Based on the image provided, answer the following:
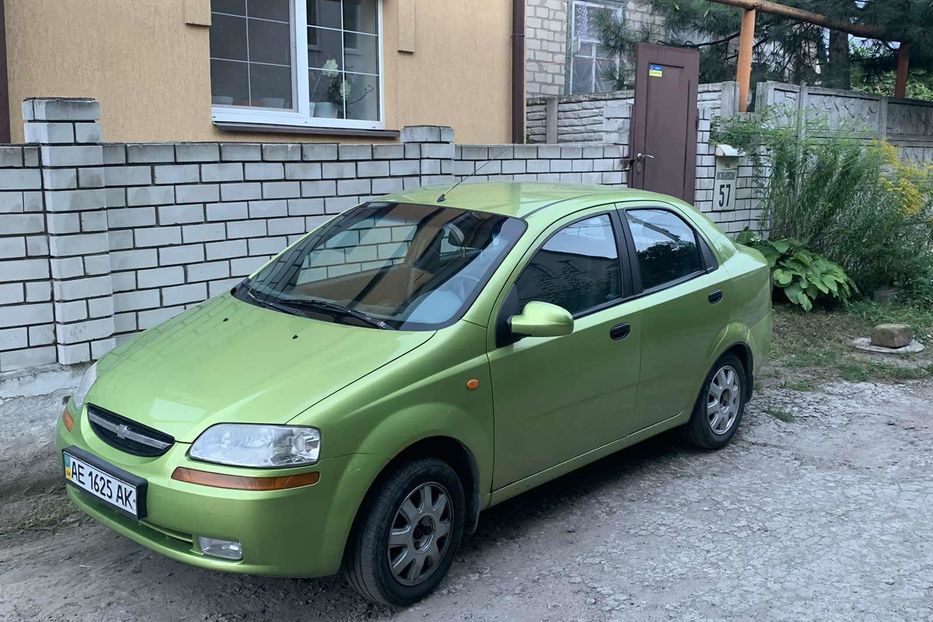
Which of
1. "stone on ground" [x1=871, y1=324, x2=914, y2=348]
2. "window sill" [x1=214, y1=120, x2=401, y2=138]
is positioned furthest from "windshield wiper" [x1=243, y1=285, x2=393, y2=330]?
"stone on ground" [x1=871, y1=324, x2=914, y2=348]

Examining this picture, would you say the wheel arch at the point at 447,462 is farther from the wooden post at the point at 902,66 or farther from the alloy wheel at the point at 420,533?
the wooden post at the point at 902,66

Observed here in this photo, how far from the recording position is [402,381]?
11.6ft

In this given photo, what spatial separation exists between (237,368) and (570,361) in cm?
153

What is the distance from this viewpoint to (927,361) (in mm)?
7824

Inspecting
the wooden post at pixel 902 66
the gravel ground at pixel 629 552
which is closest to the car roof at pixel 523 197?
the gravel ground at pixel 629 552

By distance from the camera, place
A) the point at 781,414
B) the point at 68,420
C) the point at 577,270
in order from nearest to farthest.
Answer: the point at 68,420 → the point at 577,270 → the point at 781,414

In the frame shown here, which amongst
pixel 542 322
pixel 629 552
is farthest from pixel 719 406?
pixel 542 322

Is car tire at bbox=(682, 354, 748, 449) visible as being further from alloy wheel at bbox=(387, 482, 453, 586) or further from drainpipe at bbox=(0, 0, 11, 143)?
drainpipe at bbox=(0, 0, 11, 143)

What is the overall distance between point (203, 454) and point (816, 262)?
7.80 meters

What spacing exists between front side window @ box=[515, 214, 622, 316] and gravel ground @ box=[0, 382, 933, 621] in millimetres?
1121

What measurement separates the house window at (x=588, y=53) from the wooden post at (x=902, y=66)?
12.7 ft

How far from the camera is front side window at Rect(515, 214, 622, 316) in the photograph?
421cm

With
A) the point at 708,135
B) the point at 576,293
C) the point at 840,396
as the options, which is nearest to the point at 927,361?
the point at 840,396

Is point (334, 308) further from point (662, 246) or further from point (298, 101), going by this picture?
point (298, 101)
